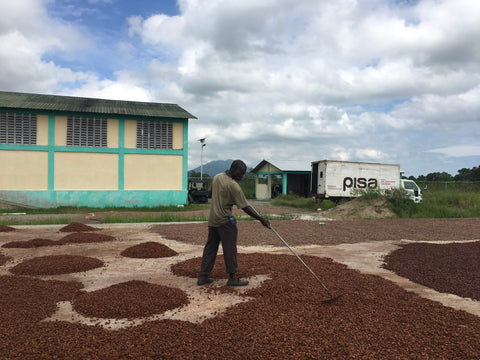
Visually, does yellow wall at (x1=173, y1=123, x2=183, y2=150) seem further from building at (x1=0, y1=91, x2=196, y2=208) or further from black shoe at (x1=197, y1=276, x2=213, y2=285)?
black shoe at (x1=197, y1=276, x2=213, y2=285)

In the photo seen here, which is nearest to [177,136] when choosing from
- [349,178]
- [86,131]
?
[86,131]

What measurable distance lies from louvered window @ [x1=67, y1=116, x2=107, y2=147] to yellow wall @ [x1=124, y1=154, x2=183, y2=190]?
6.78ft

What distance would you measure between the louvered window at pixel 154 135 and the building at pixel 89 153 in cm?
6

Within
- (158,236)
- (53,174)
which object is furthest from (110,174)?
(158,236)

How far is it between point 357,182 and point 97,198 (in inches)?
694

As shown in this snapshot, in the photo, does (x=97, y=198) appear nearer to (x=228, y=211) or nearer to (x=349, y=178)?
(x=349, y=178)

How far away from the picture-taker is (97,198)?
78.1 ft

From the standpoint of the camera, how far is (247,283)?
564 cm

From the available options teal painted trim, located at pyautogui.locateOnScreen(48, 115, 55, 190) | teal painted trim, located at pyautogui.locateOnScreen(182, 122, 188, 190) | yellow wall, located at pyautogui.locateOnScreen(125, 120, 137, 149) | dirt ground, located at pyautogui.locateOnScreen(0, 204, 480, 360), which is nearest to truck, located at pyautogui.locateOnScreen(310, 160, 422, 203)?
teal painted trim, located at pyautogui.locateOnScreen(182, 122, 188, 190)

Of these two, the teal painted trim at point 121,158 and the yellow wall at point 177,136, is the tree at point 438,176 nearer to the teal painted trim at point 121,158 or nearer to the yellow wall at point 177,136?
the yellow wall at point 177,136

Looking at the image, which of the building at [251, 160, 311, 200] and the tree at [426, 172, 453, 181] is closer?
the building at [251, 160, 311, 200]

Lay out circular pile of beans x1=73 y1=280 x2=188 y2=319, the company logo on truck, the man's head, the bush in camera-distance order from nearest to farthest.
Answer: circular pile of beans x1=73 y1=280 x2=188 y2=319 < the man's head < the bush < the company logo on truck

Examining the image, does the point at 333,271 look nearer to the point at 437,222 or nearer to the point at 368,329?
the point at 368,329

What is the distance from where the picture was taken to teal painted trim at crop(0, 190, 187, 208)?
894 inches
